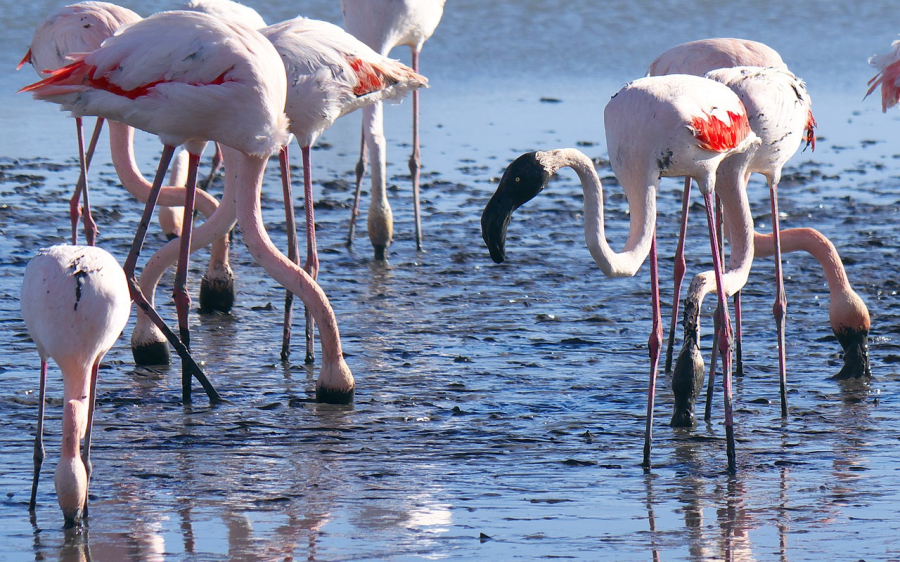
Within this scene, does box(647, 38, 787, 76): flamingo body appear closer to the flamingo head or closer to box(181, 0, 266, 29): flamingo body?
the flamingo head

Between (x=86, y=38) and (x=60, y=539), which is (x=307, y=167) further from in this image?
(x=60, y=539)

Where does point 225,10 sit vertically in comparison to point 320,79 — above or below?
above

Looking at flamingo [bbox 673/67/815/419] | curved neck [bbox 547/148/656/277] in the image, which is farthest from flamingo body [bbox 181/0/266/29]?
curved neck [bbox 547/148/656/277]

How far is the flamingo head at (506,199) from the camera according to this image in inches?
167

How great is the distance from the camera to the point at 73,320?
3.85m

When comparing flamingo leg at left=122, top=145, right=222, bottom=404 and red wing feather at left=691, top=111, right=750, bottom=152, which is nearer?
red wing feather at left=691, top=111, right=750, bottom=152

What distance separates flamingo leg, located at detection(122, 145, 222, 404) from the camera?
17.1 ft

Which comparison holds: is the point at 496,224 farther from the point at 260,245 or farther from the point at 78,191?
the point at 78,191

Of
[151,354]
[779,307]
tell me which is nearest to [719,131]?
[779,307]

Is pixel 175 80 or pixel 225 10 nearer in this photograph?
pixel 175 80

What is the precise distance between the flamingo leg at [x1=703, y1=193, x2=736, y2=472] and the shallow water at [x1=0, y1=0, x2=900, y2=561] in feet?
0.38

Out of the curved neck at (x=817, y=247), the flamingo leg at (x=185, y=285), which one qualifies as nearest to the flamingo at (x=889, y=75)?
the curved neck at (x=817, y=247)

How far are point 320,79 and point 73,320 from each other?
197 centimetres

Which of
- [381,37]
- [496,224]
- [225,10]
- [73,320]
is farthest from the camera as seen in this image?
[381,37]
